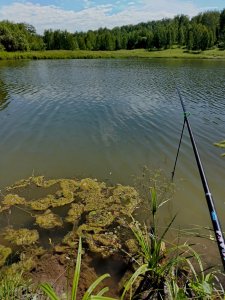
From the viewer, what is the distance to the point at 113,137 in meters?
13.7

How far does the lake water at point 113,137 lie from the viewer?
9.74 m

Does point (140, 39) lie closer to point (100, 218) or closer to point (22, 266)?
point (100, 218)

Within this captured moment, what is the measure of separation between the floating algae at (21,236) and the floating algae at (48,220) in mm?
361

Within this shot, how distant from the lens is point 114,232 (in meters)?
6.81

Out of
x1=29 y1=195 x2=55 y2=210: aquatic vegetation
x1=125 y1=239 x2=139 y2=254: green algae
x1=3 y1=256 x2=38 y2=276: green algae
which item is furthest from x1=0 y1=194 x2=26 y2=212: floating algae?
x1=125 y1=239 x2=139 y2=254: green algae

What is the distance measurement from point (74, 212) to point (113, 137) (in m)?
6.57

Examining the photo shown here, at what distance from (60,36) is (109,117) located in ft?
349

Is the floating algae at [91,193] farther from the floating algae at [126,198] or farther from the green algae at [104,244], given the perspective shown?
the green algae at [104,244]

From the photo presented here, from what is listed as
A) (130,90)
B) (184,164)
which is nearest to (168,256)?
(184,164)

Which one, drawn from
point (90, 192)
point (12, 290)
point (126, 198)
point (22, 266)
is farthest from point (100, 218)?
point (12, 290)

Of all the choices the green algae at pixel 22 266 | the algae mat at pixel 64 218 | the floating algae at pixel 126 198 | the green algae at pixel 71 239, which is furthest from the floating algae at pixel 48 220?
the floating algae at pixel 126 198

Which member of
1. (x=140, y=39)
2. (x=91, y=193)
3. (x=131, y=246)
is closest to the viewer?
(x=131, y=246)

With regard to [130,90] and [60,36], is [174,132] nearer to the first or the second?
[130,90]

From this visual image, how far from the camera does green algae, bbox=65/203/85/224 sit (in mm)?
7375
